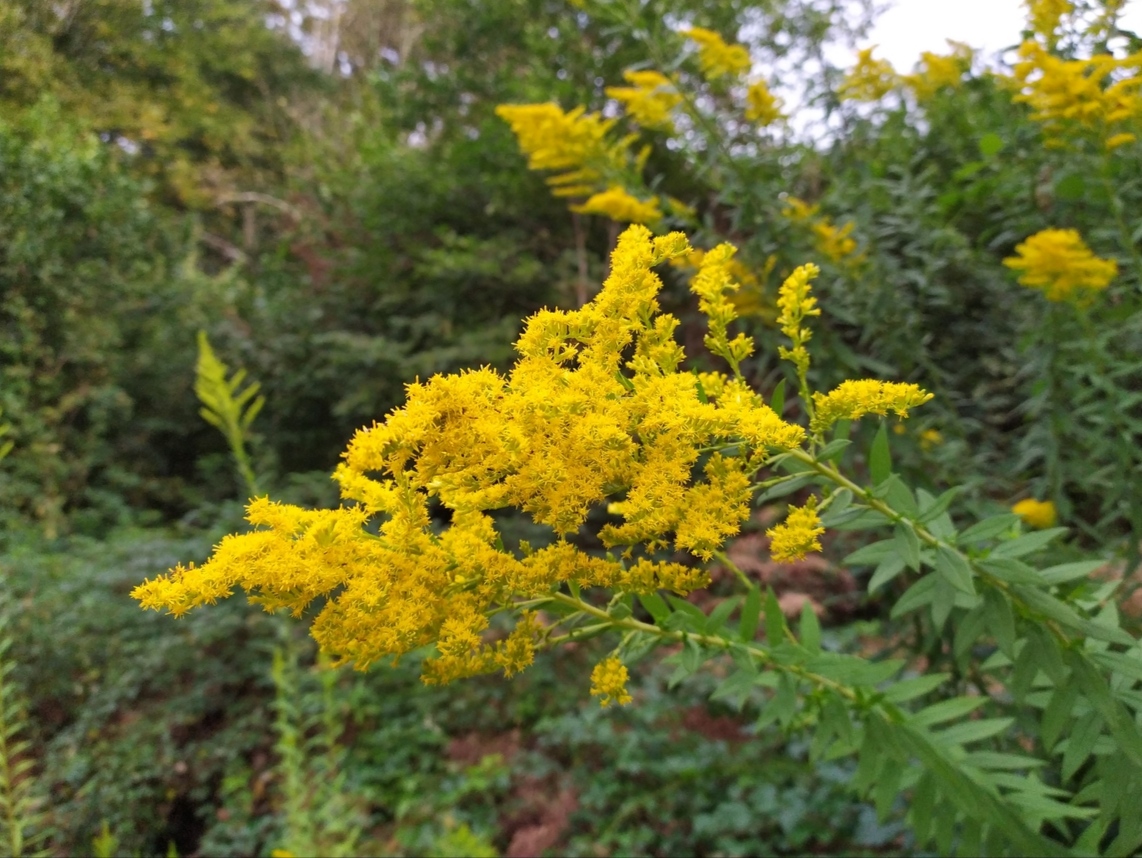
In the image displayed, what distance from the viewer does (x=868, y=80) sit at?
11.3ft

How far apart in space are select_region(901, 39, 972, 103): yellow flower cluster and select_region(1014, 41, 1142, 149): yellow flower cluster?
3.72 feet

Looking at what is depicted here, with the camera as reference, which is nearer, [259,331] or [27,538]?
[27,538]

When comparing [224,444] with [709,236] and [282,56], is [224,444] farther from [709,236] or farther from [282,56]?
[282,56]

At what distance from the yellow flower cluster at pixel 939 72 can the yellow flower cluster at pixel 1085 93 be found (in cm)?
113

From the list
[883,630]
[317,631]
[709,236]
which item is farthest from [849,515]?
[709,236]

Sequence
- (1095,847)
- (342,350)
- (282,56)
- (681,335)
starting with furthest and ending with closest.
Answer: (282,56)
(342,350)
(681,335)
(1095,847)

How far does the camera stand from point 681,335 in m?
5.68

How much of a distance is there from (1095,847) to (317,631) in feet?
5.44

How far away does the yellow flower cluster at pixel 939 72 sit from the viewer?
3561 millimetres

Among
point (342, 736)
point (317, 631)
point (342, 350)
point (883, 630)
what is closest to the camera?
point (317, 631)

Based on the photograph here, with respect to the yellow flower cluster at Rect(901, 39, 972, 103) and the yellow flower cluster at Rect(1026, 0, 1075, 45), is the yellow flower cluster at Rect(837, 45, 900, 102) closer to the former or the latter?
the yellow flower cluster at Rect(901, 39, 972, 103)

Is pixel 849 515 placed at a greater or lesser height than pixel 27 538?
greater

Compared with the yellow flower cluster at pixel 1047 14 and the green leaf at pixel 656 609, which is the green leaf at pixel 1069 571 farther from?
the yellow flower cluster at pixel 1047 14

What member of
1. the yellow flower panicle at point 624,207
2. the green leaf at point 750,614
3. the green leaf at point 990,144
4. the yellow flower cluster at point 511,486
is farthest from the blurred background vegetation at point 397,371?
the yellow flower cluster at point 511,486
